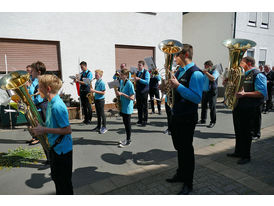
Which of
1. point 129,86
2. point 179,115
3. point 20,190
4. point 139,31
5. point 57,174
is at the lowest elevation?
point 20,190

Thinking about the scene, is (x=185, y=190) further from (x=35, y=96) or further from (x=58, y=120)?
(x=35, y=96)

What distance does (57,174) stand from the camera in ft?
7.67

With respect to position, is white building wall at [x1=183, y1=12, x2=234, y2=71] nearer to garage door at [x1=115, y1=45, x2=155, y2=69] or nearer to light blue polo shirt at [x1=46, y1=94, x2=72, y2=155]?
garage door at [x1=115, y1=45, x2=155, y2=69]

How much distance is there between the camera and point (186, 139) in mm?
2771

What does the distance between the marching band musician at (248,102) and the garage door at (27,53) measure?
22.1 ft

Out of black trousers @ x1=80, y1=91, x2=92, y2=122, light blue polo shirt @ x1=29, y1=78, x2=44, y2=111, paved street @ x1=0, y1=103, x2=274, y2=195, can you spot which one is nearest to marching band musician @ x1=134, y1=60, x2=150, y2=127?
paved street @ x1=0, y1=103, x2=274, y2=195

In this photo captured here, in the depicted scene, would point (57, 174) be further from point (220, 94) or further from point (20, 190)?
point (220, 94)

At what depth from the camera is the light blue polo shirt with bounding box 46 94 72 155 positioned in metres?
2.22

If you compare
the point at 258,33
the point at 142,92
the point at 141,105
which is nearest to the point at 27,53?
the point at 142,92

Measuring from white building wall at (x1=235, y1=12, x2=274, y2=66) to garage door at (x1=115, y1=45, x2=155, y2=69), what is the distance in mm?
7599

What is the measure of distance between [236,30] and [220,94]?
14.4 ft

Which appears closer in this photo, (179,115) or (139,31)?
(179,115)

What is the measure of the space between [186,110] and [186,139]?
397 mm

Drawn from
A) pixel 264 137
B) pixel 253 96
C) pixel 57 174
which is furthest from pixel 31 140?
pixel 264 137
